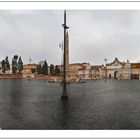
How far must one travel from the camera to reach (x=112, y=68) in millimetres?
131625

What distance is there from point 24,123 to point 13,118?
3.45 ft

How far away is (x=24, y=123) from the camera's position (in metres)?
8.86

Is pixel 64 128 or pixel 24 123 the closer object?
pixel 64 128

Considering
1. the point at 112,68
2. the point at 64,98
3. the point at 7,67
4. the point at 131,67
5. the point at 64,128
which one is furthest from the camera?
the point at 112,68

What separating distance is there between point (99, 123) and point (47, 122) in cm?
182

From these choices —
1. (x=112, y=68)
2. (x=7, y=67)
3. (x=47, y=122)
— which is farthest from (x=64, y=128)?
(x=112, y=68)
